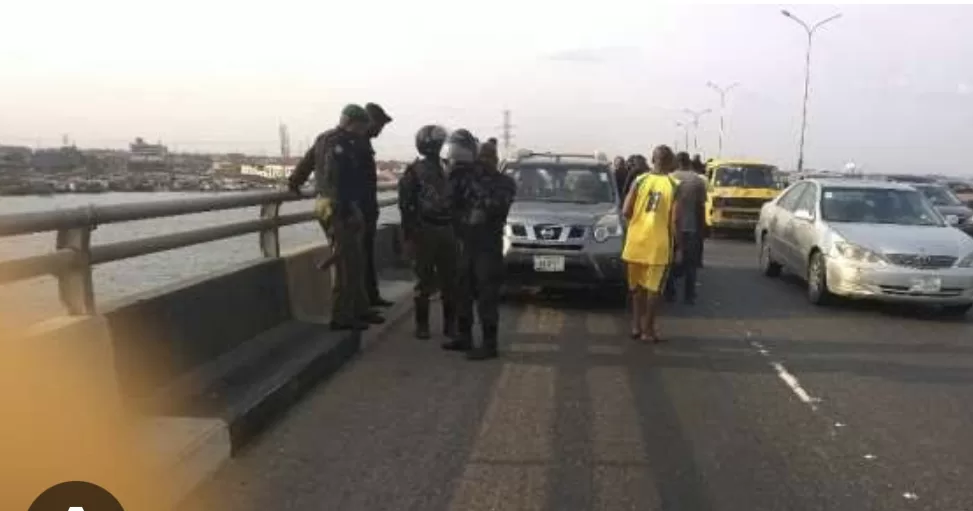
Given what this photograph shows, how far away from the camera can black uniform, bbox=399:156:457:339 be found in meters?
8.45

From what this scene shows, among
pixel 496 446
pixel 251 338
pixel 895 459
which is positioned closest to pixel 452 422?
pixel 496 446

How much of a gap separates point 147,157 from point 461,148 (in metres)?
2.52

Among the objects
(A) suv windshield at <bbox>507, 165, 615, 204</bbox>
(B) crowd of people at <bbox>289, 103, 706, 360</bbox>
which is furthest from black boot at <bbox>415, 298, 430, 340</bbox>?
(A) suv windshield at <bbox>507, 165, 615, 204</bbox>

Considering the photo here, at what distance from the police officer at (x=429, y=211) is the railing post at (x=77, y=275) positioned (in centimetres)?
391

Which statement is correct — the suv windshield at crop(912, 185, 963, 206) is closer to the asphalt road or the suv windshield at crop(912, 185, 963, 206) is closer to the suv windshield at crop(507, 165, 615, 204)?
the suv windshield at crop(507, 165, 615, 204)

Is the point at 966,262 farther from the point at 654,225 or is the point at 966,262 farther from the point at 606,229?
the point at 654,225

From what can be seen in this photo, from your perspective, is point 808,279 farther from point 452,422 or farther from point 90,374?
point 90,374

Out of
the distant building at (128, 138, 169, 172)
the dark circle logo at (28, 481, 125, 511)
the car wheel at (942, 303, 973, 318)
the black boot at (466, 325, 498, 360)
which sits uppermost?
the distant building at (128, 138, 169, 172)

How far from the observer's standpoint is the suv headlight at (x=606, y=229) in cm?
1139

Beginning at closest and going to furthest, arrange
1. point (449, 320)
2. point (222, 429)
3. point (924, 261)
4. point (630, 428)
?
point (222, 429)
point (630, 428)
point (449, 320)
point (924, 261)

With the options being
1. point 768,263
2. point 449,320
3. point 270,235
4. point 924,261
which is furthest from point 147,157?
point 768,263

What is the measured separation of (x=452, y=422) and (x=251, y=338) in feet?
6.88

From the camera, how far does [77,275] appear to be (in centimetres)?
475

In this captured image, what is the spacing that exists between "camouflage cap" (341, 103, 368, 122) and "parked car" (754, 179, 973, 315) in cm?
623
